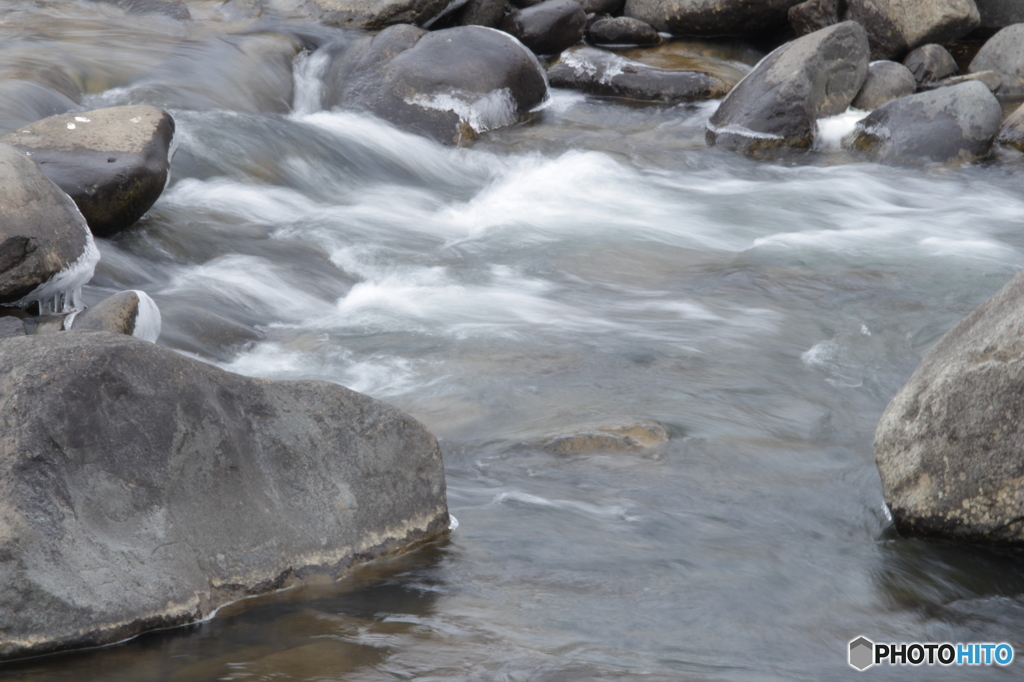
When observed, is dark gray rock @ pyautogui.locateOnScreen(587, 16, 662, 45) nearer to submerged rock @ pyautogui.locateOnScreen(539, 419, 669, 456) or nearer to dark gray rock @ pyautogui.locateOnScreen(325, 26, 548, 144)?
dark gray rock @ pyautogui.locateOnScreen(325, 26, 548, 144)

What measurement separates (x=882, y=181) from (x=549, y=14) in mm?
4887

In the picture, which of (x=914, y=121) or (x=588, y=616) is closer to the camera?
(x=588, y=616)

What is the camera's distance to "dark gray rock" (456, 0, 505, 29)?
11961 millimetres

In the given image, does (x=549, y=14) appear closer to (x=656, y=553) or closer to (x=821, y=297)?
(x=821, y=297)

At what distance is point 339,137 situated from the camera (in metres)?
9.13

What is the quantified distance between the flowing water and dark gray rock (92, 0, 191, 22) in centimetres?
33

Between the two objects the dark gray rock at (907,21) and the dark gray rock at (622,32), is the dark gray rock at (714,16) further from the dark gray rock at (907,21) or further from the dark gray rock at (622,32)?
the dark gray rock at (907,21)

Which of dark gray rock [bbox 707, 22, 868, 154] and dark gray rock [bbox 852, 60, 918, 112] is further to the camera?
dark gray rock [bbox 852, 60, 918, 112]

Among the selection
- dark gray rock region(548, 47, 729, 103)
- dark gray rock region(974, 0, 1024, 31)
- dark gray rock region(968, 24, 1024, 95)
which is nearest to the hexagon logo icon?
dark gray rock region(548, 47, 729, 103)

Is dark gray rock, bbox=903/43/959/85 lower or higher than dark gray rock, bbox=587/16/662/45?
higher

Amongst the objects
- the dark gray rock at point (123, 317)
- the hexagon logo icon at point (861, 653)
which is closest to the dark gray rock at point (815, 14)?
the dark gray rock at point (123, 317)

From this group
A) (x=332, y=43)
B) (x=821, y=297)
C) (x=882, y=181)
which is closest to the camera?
(x=821, y=297)

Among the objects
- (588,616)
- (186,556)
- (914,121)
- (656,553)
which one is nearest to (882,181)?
(914,121)

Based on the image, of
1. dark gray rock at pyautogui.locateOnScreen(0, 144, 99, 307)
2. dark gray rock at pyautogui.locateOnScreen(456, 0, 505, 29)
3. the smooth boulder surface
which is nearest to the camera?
dark gray rock at pyautogui.locateOnScreen(0, 144, 99, 307)
